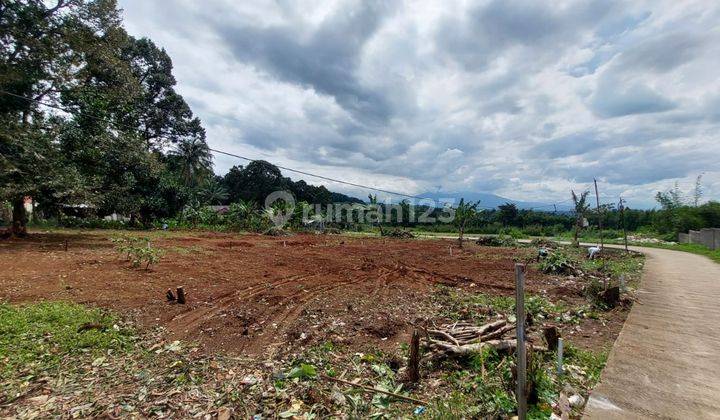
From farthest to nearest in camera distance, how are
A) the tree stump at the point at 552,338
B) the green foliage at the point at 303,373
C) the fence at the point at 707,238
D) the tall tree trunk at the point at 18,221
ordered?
the fence at the point at 707,238, the tall tree trunk at the point at 18,221, the tree stump at the point at 552,338, the green foliage at the point at 303,373

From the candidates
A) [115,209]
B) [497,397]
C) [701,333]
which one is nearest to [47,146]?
[115,209]

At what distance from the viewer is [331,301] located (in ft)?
23.1

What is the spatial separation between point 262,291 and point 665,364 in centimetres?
702

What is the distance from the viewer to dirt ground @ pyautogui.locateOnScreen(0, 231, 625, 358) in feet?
17.2

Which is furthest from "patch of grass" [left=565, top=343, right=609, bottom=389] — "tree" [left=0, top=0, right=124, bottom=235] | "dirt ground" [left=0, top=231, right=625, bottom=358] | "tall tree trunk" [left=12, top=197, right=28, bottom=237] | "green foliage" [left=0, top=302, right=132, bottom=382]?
"tall tree trunk" [left=12, top=197, right=28, bottom=237]

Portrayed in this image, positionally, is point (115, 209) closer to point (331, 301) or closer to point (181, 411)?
point (331, 301)

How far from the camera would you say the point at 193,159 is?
35.5 metres

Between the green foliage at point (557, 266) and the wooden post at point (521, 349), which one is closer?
the wooden post at point (521, 349)

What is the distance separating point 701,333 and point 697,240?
25.0 meters

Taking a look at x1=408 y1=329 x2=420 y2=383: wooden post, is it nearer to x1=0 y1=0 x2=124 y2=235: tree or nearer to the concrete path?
the concrete path

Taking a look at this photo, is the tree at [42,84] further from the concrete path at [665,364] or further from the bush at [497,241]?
the bush at [497,241]

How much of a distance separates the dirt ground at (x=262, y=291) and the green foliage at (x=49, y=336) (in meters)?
0.57

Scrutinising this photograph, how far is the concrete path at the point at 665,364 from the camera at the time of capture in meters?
3.12

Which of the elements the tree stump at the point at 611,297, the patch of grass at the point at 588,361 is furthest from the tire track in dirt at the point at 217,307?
the tree stump at the point at 611,297
